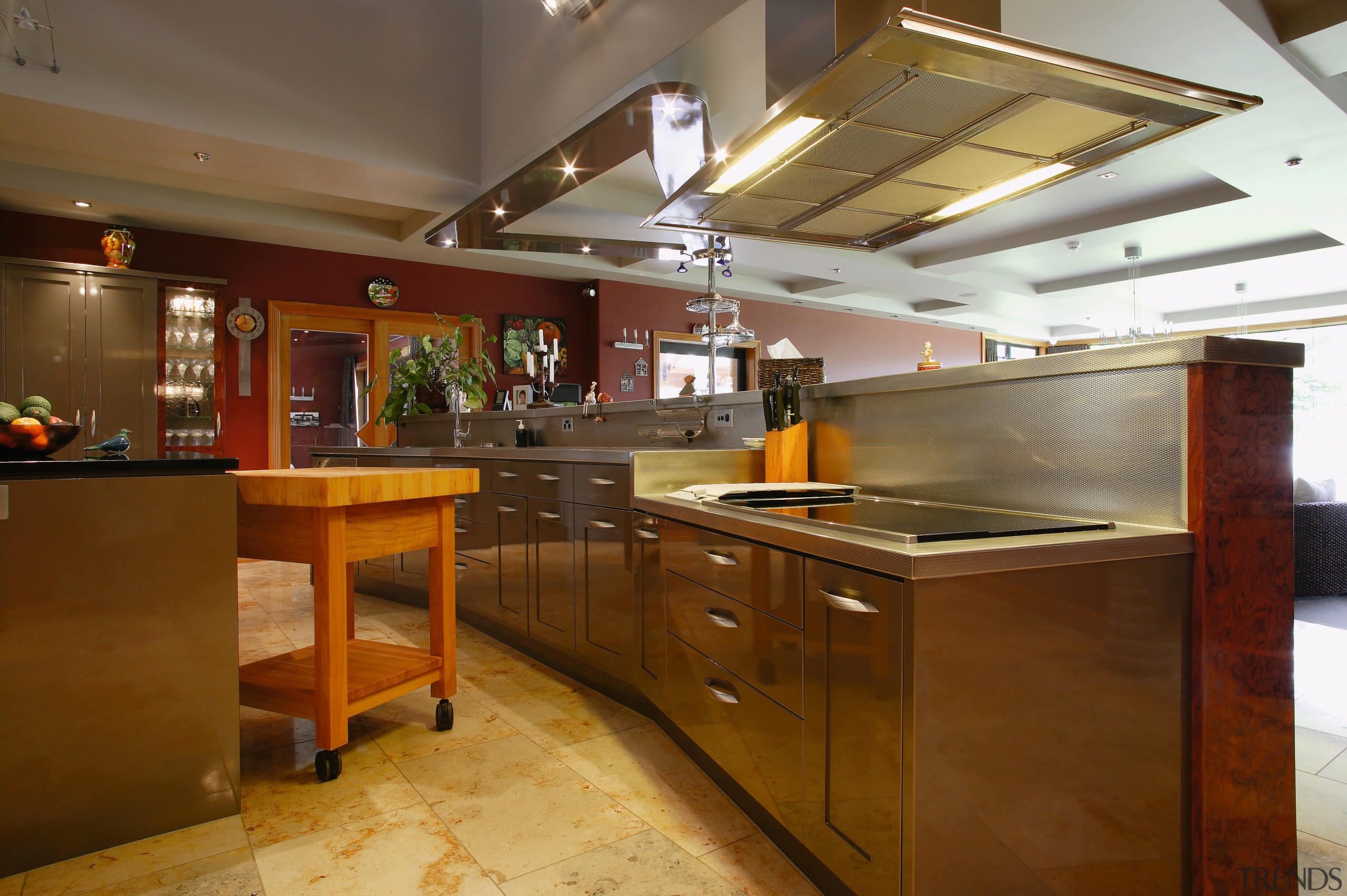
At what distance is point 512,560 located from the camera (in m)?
3.01

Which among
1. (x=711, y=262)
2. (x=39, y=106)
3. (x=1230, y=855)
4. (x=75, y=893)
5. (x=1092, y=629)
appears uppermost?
(x=39, y=106)

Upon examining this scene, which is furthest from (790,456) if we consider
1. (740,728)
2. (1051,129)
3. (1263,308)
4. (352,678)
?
(1263,308)

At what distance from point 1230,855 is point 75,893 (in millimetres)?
2173

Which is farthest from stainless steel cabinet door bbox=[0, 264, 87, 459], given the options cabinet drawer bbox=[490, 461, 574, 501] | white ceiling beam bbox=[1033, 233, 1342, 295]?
white ceiling beam bbox=[1033, 233, 1342, 295]

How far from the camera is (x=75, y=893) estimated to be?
4.58ft

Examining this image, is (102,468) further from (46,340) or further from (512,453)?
(46,340)

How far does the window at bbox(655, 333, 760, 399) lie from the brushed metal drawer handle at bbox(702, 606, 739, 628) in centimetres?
600

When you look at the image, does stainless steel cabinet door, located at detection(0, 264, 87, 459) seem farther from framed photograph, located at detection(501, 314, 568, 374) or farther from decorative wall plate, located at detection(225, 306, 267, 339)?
framed photograph, located at detection(501, 314, 568, 374)

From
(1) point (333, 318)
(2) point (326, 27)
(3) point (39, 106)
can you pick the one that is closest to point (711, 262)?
(2) point (326, 27)

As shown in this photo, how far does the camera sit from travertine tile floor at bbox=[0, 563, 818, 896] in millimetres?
1449

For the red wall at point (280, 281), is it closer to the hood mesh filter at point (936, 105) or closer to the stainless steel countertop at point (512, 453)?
the stainless steel countertop at point (512, 453)

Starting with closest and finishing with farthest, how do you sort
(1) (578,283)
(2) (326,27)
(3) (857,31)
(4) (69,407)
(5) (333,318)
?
(3) (857,31) < (2) (326,27) < (4) (69,407) < (5) (333,318) < (1) (578,283)

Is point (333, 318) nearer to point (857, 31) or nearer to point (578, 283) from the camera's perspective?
point (578, 283)

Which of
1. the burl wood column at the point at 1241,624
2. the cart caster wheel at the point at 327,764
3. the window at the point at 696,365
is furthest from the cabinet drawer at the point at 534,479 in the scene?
the window at the point at 696,365
